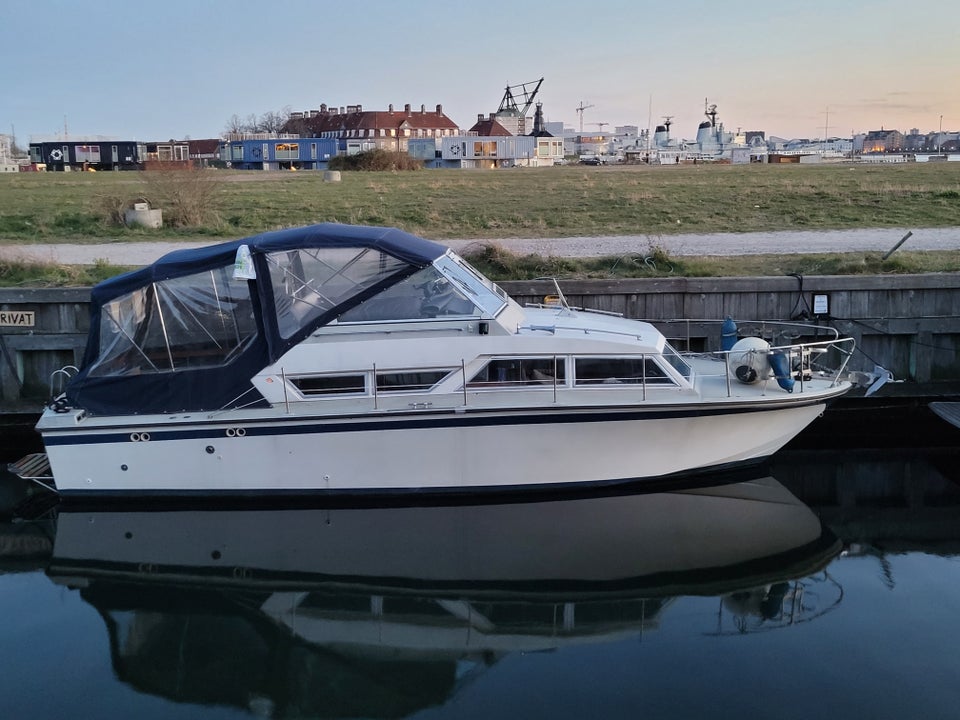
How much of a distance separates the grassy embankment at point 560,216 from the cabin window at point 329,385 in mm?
5170

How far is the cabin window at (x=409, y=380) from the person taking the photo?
9672 mm

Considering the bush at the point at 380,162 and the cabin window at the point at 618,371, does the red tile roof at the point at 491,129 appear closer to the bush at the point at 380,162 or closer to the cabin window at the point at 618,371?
the bush at the point at 380,162

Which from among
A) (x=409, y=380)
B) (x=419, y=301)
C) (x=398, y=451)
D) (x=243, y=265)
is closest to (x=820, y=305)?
(x=419, y=301)

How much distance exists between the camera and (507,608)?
820 cm

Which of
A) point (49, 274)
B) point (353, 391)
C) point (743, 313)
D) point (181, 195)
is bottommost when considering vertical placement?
point (353, 391)

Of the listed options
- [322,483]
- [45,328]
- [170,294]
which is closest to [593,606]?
[322,483]

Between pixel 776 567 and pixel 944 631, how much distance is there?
168 cm

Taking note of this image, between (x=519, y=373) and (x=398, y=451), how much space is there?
1582 mm

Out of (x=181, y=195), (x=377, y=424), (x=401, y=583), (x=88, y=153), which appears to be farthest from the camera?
(x=88, y=153)

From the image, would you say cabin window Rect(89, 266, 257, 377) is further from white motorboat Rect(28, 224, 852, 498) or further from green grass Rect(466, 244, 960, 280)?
green grass Rect(466, 244, 960, 280)

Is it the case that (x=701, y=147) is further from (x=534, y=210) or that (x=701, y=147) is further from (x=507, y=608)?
(x=507, y=608)

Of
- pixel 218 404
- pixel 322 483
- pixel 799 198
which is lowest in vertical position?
pixel 322 483

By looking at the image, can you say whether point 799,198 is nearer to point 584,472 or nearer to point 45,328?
point 584,472

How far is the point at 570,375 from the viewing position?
31.9 ft
